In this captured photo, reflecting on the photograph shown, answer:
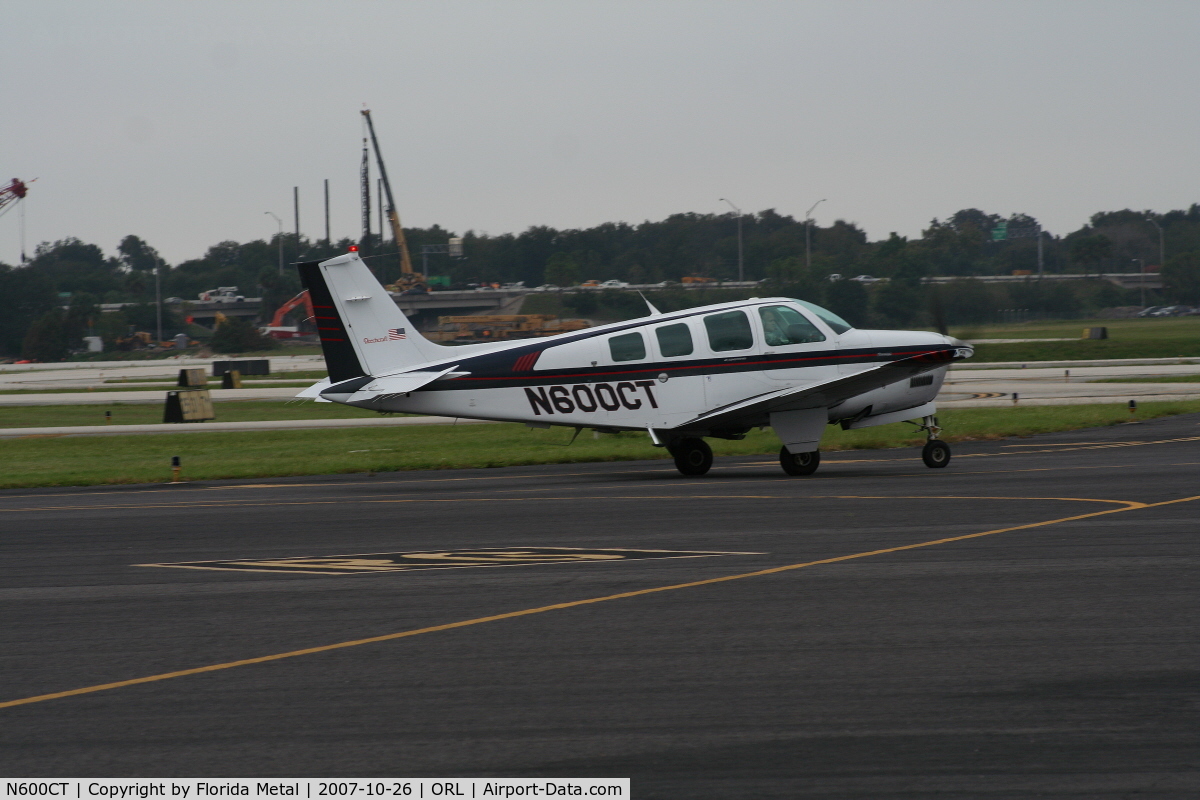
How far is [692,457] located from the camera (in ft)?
65.8

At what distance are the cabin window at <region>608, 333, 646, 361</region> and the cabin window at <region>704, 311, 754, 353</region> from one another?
3.51ft

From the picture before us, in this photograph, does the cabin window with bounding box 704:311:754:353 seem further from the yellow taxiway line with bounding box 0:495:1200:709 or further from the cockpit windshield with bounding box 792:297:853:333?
the yellow taxiway line with bounding box 0:495:1200:709

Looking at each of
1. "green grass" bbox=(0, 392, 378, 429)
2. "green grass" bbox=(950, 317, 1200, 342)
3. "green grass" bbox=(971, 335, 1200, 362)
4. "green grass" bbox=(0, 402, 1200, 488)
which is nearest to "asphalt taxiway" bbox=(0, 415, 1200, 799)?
"green grass" bbox=(0, 402, 1200, 488)

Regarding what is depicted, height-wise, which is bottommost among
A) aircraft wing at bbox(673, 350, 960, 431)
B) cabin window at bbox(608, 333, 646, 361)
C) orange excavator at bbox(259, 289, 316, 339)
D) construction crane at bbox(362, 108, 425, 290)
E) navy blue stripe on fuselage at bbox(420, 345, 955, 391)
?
aircraft wing at bbox(673, 350, 960, 431)

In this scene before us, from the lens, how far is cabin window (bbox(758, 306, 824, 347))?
19344 mm

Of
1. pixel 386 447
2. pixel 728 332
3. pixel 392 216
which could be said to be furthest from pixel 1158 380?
pixel 392 216

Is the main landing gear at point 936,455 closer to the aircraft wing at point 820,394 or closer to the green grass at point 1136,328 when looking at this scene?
the aircraft wing at point 820,394

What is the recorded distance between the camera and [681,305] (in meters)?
64.7

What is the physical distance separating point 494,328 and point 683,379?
77743 mm

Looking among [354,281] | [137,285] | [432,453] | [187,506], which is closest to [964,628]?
[187,506]

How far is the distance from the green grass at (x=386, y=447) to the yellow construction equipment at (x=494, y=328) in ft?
178

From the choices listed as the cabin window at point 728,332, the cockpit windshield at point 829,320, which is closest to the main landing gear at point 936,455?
the cockpit windshield at point 829,320

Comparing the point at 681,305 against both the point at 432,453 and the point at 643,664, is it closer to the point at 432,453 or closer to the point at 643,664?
the point at 432,453

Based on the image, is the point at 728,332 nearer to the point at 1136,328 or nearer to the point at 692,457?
the point at 692,457
